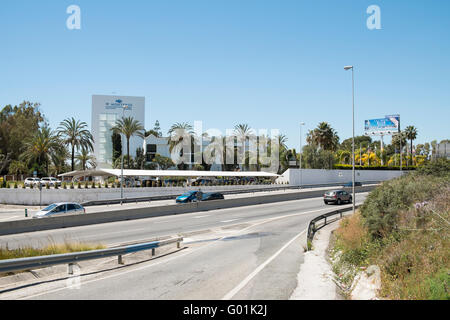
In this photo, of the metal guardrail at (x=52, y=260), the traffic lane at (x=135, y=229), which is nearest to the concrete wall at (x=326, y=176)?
the traffic lane at (x=135, y=229)

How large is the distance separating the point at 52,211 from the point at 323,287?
21.8m

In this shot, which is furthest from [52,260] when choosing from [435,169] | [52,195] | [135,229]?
[52,195]

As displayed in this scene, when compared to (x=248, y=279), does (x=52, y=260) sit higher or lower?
higher

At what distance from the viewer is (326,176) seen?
71.1m

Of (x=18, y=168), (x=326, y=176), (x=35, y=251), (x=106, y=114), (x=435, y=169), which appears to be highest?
(x=106, y=114)

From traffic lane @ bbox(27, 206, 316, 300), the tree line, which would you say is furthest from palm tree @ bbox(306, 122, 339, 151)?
traffic lane @ bbox(27, 206, 316, 300)

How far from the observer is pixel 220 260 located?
43.5 ft

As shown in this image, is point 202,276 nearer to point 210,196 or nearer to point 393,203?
point 393,203

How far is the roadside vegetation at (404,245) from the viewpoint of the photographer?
26.3ft

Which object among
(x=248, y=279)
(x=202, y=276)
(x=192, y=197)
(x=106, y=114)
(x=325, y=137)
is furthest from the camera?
(x=106, y=114)

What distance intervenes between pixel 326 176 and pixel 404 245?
202ft

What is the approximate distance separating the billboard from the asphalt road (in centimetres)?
6748

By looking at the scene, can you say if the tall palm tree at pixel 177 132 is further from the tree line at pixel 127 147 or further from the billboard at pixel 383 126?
the billboard at pixel 383 126
